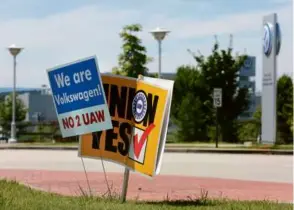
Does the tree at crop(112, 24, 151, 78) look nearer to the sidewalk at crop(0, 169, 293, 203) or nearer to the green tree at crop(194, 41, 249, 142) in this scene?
the green tree at crop(194, 41, 249, 142)

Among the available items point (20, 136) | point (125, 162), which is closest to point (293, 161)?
point (125, 162)

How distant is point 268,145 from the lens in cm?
3216

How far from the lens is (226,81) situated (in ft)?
139

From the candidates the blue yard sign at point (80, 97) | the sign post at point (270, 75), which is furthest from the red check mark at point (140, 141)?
the sign post at point (270, 75)

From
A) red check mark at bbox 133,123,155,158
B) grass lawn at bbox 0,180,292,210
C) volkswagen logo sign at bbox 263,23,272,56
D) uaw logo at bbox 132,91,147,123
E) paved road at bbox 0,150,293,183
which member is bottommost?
paved road at bbox 0,150,293,183

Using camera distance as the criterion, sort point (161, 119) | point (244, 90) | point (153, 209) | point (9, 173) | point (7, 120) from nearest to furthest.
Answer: point (153, 209) < point (161, 119) < point (9, 173) < point (244, 90) < point (7, 120)

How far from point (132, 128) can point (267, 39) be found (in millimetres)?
24976

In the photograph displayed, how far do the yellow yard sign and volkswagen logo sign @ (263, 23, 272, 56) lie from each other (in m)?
24.5

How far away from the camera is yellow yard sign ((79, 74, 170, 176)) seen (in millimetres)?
9758

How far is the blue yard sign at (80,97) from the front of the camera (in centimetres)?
974

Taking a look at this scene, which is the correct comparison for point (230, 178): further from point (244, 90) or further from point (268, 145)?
point (244, 90)

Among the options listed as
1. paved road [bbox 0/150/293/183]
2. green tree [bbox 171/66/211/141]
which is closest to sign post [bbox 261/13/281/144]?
green tree [bbox 171/66/211/141]

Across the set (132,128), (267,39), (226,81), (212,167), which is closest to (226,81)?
(226,81)

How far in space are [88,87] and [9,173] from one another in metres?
8.55
